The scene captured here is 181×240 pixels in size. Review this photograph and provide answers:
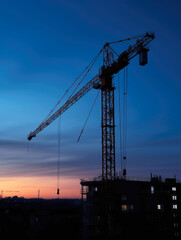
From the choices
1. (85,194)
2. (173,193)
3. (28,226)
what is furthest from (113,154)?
(28,226)

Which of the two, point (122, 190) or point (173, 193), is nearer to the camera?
point (122, 190)

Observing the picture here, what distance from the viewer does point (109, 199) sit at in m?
61.1

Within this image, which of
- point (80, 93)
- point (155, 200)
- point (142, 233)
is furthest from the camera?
point (80, 93)

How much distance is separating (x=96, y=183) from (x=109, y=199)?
5974 mm

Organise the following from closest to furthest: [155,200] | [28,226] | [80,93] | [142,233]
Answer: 1. [142,233]
2. [155,200]
3. [80,93]
4. [28,226]

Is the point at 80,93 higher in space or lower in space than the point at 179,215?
higher

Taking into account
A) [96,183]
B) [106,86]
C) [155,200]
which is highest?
[106,86]

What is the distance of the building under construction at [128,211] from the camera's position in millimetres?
59000

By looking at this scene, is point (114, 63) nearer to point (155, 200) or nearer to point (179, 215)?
point (155, 200)

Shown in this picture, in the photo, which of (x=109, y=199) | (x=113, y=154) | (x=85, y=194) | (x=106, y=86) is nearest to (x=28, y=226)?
(x=85, y=194)

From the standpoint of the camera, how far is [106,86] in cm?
6294

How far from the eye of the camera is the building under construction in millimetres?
59000

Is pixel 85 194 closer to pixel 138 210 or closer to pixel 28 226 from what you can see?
pixel 138 210

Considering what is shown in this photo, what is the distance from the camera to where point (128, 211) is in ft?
198
